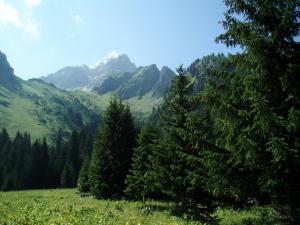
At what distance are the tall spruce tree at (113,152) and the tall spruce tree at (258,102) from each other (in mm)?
27440

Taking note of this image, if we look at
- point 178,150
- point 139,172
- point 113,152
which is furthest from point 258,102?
point 113,152

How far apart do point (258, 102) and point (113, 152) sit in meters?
32.0

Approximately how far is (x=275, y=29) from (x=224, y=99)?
3.56 meters

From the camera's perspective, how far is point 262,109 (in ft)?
42.2

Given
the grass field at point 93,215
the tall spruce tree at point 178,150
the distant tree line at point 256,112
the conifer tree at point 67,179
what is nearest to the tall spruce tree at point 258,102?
the distant tree line at point 256,112

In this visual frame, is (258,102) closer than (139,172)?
Yes

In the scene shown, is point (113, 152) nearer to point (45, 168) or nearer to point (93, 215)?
point (93, 215)

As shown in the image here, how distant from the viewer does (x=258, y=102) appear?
13.0 m

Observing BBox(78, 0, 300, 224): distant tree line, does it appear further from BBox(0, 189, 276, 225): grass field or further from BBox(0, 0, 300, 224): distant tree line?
BBox(0, 189, 276, 225): grass field

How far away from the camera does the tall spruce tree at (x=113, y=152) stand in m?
42.1

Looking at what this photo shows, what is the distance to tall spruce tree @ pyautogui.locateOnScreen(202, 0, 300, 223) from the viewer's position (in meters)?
13.7

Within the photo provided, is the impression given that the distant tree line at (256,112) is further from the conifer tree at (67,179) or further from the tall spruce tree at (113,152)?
the conifer tree at (67,179)

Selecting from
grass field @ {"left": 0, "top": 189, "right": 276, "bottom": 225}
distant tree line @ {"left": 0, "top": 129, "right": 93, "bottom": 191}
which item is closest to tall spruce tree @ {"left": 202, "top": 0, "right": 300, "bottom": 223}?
grass field @ {"left": 0, "top": 189, "right": 276, "bottom": 225}

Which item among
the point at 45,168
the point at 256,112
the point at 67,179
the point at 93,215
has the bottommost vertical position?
the point at 93,215
